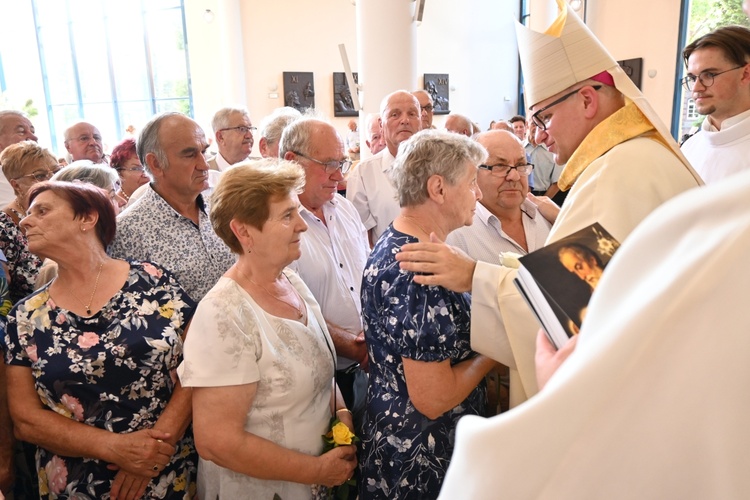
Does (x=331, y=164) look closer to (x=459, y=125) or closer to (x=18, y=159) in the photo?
(x=18, y=159)

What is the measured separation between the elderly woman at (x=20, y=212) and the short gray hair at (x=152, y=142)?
0.79 meters

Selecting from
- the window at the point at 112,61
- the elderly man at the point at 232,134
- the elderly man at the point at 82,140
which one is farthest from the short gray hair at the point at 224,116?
the window at the point at 112,61

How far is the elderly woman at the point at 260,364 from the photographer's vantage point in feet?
5.81

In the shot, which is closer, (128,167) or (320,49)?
(128,167)

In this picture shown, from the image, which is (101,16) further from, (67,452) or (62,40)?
(67,452)

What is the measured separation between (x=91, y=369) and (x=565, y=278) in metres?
1.75

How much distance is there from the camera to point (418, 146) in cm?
206

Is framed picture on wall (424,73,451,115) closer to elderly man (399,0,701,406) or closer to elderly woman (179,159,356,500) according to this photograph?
elderly man (399,0,701,406)

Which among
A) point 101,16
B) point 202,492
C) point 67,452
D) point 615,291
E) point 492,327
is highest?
point 101,16

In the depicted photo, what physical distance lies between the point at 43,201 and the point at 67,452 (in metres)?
0.94

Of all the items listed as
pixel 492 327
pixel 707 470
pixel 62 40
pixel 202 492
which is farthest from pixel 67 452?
pixel 62 40

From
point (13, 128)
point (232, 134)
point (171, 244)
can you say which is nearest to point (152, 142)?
point (171, 244)

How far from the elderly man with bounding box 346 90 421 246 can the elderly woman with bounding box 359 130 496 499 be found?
1811mm

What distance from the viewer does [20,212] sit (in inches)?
125
